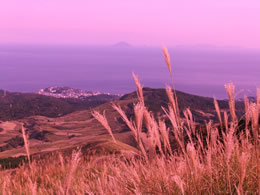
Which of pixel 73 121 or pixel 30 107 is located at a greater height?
pixel 30 107

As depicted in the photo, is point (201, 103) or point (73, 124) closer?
point (73, 124)

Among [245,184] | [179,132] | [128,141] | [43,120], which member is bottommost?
[43,120]

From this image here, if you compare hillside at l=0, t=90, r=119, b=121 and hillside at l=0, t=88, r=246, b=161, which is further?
hillside at l=0, t=90, r=119, b=121

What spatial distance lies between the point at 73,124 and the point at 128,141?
4567 centimetres

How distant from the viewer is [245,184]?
9.13 feet

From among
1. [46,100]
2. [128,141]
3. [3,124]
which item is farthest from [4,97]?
[128,141]

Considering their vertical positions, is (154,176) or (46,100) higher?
(154,176)

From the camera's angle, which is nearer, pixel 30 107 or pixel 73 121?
A: pixel 73 121

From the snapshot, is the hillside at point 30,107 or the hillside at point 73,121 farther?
the hillside at point 30,107

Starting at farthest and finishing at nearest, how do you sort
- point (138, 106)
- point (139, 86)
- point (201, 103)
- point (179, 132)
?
point (201, 103) → point (179, 132) → point (139, 86) → point (138, 106)

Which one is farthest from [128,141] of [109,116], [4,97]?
[4,97]

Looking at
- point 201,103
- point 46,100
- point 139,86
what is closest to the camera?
point 139,86

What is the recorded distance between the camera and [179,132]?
9.66 feet

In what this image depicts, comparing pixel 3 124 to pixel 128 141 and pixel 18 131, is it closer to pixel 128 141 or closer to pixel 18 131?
pixel 18 131
